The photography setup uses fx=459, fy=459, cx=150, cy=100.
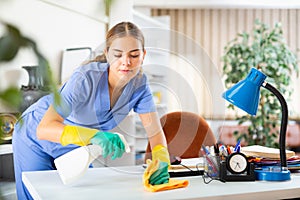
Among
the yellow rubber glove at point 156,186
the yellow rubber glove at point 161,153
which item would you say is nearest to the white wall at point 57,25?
the yellow rubber glove at point 161,153

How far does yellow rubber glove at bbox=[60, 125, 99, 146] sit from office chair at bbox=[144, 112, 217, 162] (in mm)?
418

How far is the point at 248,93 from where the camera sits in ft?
5.20

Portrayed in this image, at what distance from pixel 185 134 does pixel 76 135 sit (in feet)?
2.10

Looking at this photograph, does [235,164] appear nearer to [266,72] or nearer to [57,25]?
[57,25]

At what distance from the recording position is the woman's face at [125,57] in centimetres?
161

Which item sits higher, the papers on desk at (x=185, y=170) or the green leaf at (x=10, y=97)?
the green leaf at (x=10, y=97)

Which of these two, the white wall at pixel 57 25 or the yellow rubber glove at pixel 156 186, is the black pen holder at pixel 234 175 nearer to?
the yellow rubber glove at pixel 156 186

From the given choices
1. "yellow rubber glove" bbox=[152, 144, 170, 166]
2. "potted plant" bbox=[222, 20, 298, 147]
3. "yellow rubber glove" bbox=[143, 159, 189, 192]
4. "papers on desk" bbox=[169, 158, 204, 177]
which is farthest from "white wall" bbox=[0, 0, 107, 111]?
"potted plant" bbox=[222, 20, 298, 147]

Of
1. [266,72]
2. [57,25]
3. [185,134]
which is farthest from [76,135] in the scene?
[266,72]

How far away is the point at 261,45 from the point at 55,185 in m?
3.74

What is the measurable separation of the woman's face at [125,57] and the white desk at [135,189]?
38 centimetres

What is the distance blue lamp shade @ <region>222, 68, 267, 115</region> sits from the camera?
5.19ft

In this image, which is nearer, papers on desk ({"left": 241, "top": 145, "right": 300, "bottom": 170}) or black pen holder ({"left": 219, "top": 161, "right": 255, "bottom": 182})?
black pen holder ({"left": 219, "top": 161, "right": 255, "bottom": 182})

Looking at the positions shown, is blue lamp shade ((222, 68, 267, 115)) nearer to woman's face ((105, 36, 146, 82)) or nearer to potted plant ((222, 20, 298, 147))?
woman's face ((105, 36, 146, 82))
